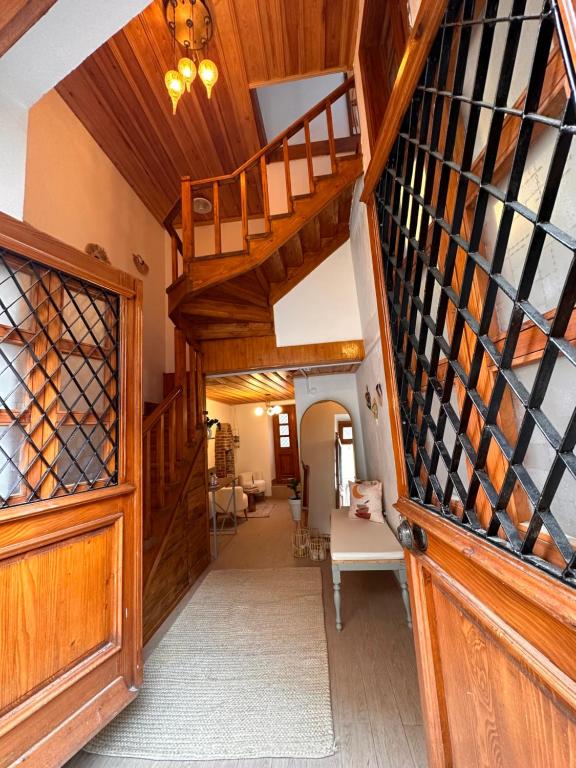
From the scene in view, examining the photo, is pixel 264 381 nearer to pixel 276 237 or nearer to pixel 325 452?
pixel 325 452

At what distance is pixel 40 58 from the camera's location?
1.34m

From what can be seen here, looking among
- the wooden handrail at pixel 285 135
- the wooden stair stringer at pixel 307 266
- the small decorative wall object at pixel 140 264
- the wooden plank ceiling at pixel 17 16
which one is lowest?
the wooden plank ceiling at pixel 17 16

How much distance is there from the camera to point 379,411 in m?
2.97

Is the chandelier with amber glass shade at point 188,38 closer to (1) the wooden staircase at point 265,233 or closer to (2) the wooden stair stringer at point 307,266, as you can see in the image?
(1) the wooden staircase at point 265,233

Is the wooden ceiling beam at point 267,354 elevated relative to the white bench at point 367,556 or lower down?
elevated

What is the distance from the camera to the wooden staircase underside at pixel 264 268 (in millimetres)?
2760

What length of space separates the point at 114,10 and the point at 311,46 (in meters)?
2.75

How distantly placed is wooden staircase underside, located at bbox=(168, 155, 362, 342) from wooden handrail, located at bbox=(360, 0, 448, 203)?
5.75 feet

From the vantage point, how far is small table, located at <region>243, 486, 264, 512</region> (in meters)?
7.09

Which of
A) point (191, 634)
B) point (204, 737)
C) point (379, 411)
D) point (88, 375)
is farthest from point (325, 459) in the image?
point (88, 375)

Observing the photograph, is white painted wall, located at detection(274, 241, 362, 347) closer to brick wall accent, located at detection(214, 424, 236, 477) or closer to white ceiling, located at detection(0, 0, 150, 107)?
white ceiling, located at detection(0, 0, 150, 107)

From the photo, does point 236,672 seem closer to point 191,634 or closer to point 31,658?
point 191,634

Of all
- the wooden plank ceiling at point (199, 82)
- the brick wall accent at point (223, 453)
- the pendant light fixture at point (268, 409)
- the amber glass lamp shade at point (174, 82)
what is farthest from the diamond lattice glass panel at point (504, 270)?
the pendant light fixture at point (268, 409)

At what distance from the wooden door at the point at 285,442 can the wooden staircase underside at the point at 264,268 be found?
17.8 feet
